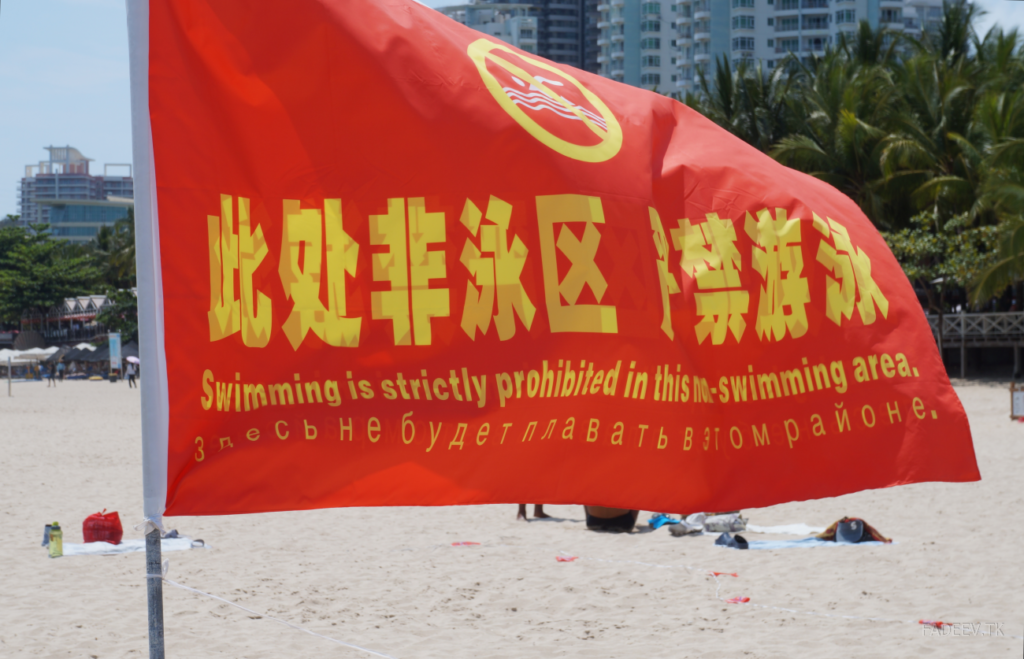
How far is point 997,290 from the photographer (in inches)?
1108

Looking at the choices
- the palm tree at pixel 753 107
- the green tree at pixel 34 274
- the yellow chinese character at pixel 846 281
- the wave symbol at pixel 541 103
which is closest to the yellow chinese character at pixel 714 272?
the yellow chinese character at pixel 846 281

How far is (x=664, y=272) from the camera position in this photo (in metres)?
3.18

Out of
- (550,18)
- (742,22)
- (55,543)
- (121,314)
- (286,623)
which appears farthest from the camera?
(550,18)

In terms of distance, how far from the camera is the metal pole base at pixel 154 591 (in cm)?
265

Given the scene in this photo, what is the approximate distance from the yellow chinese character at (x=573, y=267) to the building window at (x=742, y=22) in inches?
3761

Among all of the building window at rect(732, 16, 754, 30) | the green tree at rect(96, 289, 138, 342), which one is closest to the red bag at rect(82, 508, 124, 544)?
the green tree at rect(96, 289, 138, 342)

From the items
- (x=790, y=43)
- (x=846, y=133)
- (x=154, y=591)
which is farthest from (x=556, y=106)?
(x=790, y=43)

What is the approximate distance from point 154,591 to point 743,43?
317 feet

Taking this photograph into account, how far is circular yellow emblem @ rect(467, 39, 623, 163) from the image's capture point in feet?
10.4

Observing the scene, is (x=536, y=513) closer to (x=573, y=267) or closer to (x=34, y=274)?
(x=573, y=267)

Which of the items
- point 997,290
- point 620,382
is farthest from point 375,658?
point 997,290

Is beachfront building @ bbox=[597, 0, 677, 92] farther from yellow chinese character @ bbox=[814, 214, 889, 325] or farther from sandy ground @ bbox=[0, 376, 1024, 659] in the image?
yellow chinese character @ bbox=[814, 214, 889, 325]

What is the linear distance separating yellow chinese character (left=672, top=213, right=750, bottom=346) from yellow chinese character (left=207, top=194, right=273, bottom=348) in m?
1.33

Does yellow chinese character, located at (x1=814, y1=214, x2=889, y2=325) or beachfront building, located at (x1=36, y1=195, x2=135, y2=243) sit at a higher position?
beachfront building, located at (x1=36, y1=195, x2=135, y2=243)
